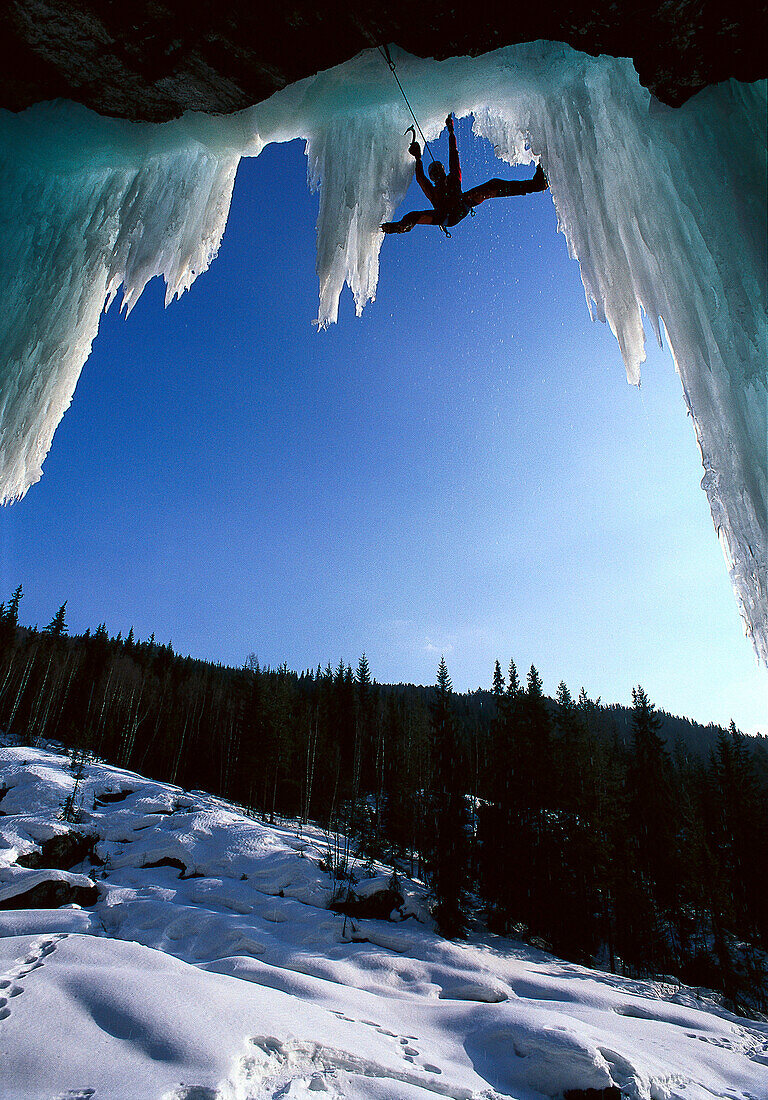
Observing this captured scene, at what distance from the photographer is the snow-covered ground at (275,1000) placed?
2672 mm

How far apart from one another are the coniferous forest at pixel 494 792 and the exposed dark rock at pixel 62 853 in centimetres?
955

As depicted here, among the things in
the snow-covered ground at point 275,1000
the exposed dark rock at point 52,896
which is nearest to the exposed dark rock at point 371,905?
the snow-covered ground at point 275,1000

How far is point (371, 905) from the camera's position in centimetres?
1354

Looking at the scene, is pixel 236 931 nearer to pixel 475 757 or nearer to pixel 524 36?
pixel 524 36

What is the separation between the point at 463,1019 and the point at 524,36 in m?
9.45

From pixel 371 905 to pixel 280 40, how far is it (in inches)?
647

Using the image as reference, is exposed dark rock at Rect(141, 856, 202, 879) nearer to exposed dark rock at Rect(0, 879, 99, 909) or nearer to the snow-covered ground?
the snow-covered ground

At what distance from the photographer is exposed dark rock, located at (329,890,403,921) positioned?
1315cm

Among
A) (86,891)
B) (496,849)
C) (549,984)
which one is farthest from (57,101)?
(496,849)

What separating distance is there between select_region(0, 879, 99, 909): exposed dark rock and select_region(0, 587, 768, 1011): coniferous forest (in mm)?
9440

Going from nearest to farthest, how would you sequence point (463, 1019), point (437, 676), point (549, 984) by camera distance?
1. point (463, 1019)
2. point (549, 984)
3. point (437, 676)

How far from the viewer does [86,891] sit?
10.9m

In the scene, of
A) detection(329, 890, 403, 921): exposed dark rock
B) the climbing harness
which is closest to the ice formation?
the climbing harness

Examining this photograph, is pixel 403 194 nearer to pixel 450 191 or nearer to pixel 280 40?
pixel 450 191
